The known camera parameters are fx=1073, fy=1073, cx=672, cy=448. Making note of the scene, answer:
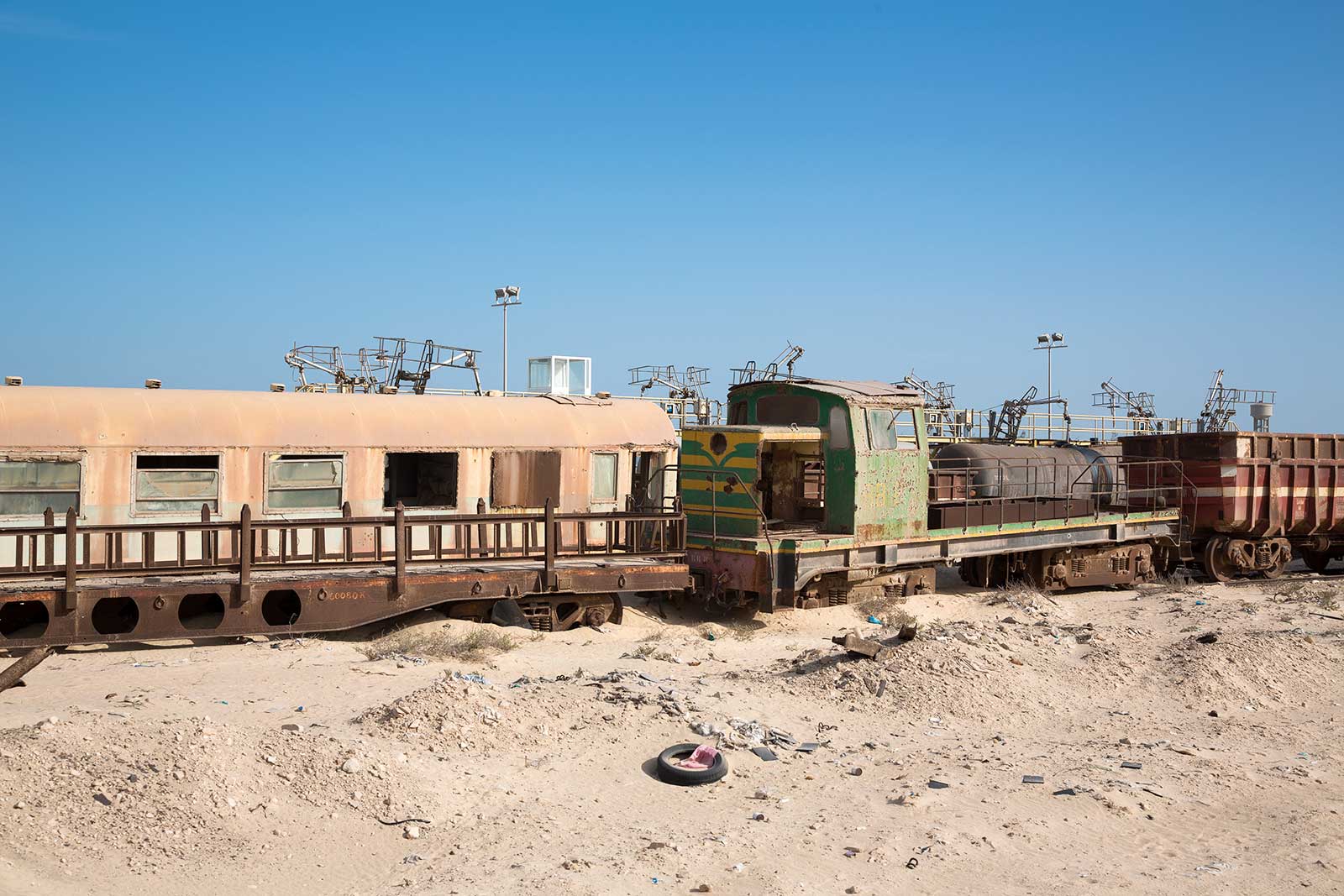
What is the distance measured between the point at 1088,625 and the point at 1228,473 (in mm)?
8979

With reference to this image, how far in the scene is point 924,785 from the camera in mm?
8867

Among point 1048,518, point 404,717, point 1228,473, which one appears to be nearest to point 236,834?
point 404,717

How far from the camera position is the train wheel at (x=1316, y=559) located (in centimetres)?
2389

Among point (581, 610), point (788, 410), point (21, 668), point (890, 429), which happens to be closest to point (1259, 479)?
point (890, 429)

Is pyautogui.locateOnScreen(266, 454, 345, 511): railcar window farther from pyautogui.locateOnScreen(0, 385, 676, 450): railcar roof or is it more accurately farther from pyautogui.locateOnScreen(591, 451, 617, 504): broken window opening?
pyautogui.locateOnScreen(591, 451, 617, 504): broken window opening

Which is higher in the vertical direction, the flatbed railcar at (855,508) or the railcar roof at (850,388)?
the railcar roof at (850,388)

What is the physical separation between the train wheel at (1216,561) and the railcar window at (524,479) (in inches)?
565

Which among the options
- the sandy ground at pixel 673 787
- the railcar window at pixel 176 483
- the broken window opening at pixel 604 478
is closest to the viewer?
the sandy ground at pixel 673 787

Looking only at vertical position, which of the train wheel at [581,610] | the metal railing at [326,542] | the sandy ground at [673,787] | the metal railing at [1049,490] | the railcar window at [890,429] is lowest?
the sandy ground at [673,787]

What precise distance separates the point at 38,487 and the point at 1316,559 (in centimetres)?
2491

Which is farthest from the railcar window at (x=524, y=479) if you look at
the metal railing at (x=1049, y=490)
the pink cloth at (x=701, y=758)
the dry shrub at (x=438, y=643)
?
the pink cloth at (x=701, y=758)

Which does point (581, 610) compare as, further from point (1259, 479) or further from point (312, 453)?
point (1259, 479)

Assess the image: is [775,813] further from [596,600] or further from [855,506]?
[855,506]

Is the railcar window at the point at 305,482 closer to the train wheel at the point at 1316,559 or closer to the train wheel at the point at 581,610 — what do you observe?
the train wheel at the point at 581,610
